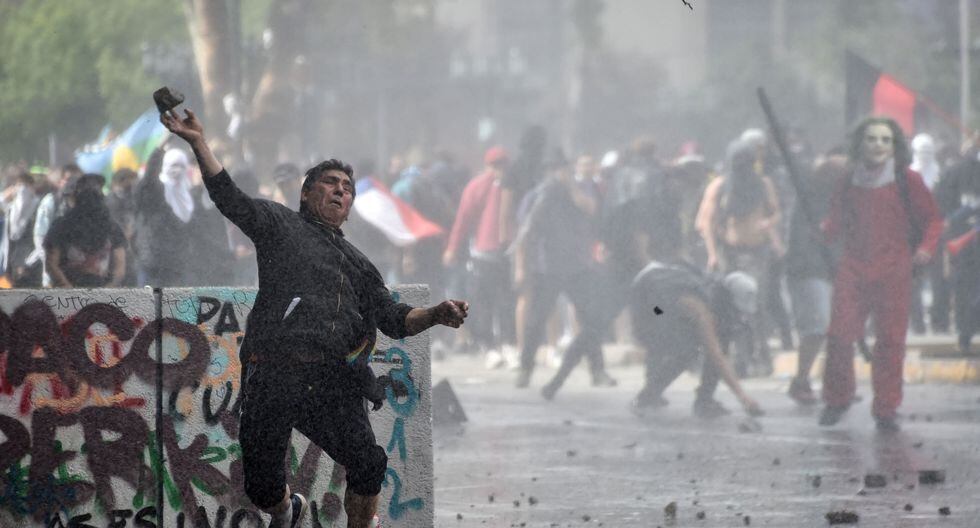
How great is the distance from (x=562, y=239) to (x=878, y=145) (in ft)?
15.2

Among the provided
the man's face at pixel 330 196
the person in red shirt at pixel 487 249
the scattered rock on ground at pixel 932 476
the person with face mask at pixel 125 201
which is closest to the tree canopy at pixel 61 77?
the person in red shirt at pixel 487 249

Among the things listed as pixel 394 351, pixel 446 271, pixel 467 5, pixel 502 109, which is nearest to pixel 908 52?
pixel 502 109

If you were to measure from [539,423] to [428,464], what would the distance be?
5.50 m

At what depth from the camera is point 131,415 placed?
6844 millimetres

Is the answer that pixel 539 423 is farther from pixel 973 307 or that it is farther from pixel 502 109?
pixel 502 109

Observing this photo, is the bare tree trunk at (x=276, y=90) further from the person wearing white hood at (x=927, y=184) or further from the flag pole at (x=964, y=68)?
the flag pole at (x=964, y=68)

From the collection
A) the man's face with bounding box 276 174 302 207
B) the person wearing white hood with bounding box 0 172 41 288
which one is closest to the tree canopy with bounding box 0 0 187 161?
the person wearing white hood with bounding box 0 172 41 288

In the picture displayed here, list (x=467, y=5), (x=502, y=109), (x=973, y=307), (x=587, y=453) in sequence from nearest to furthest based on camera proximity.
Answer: (x=587, y=453) < (x=973, y=307) < (x=502, y=109) < (x=467, y=5)

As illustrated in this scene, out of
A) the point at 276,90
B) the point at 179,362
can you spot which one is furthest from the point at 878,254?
the point at 276,90

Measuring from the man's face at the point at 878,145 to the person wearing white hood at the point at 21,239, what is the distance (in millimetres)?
5996

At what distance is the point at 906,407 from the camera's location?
42.3 feet

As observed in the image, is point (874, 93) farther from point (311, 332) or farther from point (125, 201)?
point (311, 332)

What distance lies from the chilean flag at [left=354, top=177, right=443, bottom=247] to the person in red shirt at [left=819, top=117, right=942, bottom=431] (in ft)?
22.6

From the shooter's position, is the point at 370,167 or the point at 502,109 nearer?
the point at 370,167
